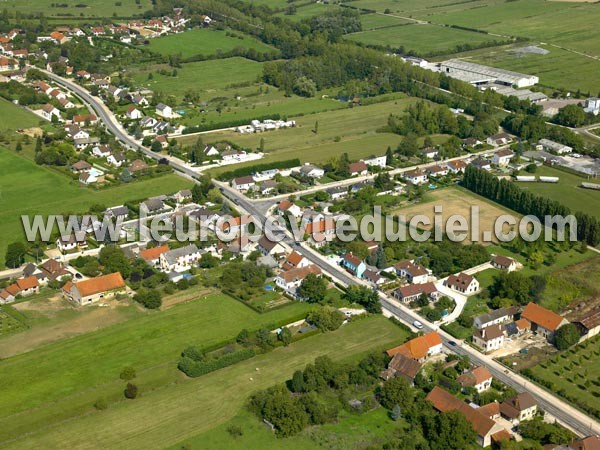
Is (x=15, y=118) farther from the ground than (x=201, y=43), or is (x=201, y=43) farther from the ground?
(x=201, y=43)

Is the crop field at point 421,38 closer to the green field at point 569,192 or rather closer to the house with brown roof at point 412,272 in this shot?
the green field at point 569,192

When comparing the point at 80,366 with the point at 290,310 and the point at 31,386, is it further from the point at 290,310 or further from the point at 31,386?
the point at 290,310

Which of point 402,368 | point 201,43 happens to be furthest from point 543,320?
point 201,43

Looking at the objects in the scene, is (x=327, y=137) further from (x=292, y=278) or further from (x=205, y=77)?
(x=292, y=278)

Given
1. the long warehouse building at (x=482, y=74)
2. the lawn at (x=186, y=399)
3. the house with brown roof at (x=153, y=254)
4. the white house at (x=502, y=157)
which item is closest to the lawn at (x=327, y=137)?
the white house at (x=502, y=157)

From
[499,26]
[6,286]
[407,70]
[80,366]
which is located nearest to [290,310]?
[80,366]

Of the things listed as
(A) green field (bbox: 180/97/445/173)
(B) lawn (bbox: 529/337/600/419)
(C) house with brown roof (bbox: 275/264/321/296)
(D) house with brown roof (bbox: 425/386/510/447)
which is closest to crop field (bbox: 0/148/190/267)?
(A) green field (bbox: 180/97/445/173)

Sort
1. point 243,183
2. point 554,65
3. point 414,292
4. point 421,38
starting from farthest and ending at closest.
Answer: point 421,38 < point 554,65 < point 243,183 < point 414,292
